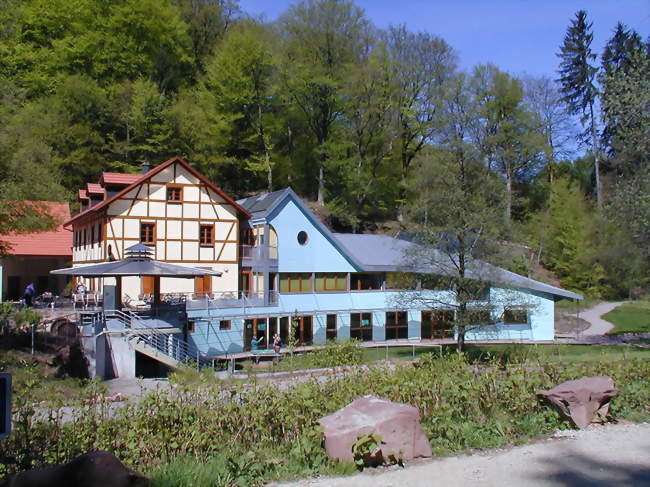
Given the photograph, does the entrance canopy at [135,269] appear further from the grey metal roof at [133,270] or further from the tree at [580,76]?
the tree at [580,76]

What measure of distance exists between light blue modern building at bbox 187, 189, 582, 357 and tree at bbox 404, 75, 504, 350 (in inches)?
191

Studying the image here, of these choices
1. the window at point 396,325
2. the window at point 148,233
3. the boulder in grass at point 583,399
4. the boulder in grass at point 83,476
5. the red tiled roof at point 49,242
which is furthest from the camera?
the red tiled roof at point 49,242

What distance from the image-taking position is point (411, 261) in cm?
2141

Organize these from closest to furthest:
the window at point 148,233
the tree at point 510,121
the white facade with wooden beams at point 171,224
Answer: the white facade with wooden beams at point 171,224 → the window at point 148,233 → the tree at point 510,121

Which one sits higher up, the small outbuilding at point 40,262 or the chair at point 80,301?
the small outbuilding at point 40,262

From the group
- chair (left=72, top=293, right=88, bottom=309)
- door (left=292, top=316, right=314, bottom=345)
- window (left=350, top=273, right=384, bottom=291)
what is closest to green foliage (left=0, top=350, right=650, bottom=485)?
chair (left=72, top=293, right=88, bottom=309)

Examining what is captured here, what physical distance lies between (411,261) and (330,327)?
803 cm

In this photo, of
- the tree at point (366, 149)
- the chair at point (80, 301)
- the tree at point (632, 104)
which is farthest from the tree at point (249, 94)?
the tree at point (632, 104)

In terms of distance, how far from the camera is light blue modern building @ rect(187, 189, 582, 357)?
2650 centimetres

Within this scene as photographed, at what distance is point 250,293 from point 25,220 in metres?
11.6

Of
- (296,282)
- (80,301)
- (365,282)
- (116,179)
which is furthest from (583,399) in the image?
(116,179)

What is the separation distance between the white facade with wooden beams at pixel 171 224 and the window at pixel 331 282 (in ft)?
12.7

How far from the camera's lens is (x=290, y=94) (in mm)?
42594

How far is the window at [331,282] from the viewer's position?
1142 inches
